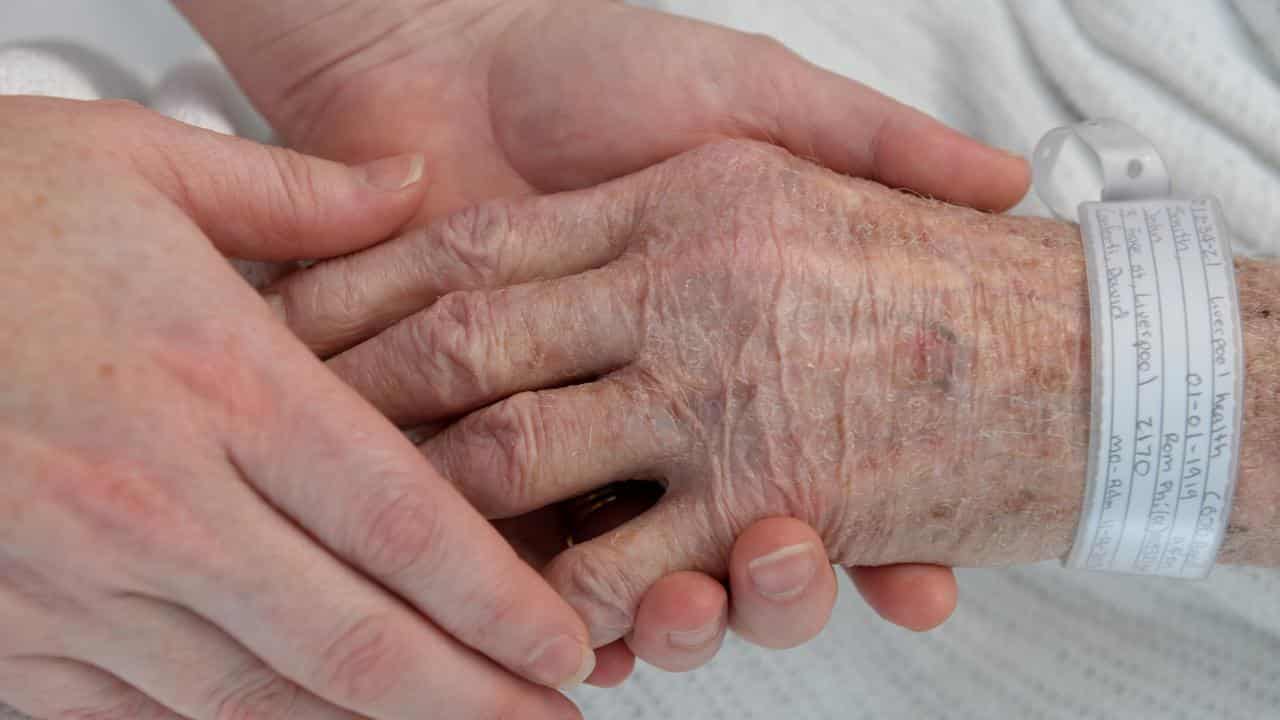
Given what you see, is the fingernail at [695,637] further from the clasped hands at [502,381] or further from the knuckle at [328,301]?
the knuckle at [328,301]

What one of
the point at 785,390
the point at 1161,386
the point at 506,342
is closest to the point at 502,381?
the point at 506,342

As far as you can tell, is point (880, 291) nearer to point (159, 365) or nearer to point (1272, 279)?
point (1272, 279)

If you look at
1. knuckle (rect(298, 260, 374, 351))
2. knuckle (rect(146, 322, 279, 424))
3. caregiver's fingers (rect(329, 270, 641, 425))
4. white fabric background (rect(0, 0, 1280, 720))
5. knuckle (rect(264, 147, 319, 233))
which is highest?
knuckle (rect(264, 147, 319, 233))

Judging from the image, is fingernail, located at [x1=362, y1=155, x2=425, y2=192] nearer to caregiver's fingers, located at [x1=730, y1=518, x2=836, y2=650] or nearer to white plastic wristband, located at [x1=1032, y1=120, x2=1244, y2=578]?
caregiver's fingers, located at [x1=730, y1=518, x2=836, y2=650]

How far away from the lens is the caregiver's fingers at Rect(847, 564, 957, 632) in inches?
36.8

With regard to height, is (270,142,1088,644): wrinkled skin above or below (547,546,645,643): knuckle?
above

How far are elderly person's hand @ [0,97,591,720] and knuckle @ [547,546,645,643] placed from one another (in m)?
0.05

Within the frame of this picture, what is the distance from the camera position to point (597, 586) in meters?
0.84

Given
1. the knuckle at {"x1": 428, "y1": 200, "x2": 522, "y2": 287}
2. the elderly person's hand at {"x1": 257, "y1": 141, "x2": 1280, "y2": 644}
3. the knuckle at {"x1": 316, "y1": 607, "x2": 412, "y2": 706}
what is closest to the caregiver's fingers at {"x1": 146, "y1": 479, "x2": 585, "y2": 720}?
the knuckle at {"x1": 316, "y1": 607, "x2": 412, "y2": 706}

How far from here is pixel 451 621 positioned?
76 centimetres

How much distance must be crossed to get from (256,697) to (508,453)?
0.26 m

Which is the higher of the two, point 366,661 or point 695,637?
point 366,661

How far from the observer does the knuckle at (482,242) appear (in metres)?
0.95

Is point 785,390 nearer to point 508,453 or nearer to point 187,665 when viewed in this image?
point 508,453
